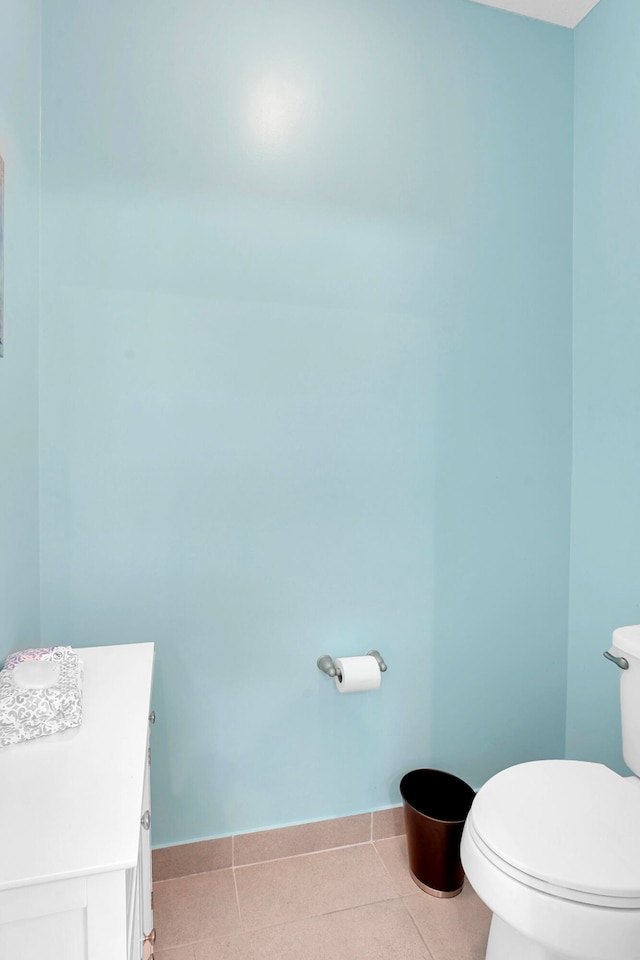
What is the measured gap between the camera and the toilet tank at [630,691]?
1.36 m

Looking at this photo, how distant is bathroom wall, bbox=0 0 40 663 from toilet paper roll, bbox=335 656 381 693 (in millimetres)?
832

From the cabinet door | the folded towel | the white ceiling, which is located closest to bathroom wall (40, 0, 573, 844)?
the white ceiling

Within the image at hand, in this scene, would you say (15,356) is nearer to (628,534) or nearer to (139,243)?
(139,243)

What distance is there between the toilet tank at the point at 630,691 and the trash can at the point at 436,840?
19.5 inches

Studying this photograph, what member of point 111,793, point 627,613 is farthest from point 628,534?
point 111,793

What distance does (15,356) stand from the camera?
124 cm

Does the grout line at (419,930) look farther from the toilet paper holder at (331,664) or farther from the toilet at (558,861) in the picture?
the toilet paper holder at (331,664)

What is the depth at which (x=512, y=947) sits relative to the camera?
3.74 feet

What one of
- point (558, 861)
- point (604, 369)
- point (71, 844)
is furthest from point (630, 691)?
point (71, 844)

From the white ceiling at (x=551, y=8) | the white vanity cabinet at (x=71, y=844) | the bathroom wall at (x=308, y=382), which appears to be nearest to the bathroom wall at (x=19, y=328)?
the bathroom wall at (x=308, y=382)

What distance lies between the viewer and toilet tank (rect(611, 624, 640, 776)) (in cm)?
136

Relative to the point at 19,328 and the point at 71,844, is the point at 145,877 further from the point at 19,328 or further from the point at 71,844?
the point at 19,328

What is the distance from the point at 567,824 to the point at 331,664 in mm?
723

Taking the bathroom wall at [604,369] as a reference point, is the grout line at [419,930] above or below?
below
